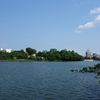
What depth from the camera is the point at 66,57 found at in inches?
7830

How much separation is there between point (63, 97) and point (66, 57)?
18127 cm

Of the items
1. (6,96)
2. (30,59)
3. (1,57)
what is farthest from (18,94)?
(30,59)

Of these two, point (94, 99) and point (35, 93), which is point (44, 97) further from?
point (94, 99)

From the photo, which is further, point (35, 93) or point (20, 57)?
point (20, 57)

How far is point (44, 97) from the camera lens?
18641mm

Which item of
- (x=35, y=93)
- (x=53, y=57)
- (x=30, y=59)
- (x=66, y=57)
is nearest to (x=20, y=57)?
(x=30, y=59)

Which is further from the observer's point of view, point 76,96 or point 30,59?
point 30,59

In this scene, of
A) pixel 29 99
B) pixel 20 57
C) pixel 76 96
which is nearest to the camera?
pixel 29 99

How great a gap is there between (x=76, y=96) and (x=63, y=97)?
1.74m

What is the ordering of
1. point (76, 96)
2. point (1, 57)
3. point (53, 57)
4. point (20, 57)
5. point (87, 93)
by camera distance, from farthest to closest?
point (53, 57)
point (20, 57)
point (1, 57)
point (87, 93)
point (76, 96)

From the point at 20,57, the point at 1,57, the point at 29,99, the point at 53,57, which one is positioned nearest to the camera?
the point at 29,99

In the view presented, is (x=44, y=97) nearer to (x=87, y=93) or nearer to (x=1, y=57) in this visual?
(x=87, y=93)

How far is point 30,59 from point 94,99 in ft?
543

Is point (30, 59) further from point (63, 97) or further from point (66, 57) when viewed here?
point (63, 97)
